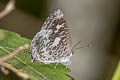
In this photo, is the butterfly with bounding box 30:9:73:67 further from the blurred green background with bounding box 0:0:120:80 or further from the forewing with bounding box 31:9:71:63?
the blurred green background with bounding box 0:0:120:80

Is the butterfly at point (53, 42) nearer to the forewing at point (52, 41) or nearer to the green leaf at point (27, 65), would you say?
the forewing at point (52, 41)

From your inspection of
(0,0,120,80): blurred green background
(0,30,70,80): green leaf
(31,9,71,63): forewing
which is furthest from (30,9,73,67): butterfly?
(0,0,120,80): blurred green background

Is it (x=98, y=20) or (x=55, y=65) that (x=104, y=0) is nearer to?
(x=98, y=20)

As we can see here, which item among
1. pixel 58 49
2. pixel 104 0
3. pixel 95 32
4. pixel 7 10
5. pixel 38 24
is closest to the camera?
pixel 7 10

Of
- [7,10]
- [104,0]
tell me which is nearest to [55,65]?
[7,10]

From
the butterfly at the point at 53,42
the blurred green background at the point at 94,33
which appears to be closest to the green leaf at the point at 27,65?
the butterfly at the point at 53,42

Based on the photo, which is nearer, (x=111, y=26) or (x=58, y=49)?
(x=58, y=49)

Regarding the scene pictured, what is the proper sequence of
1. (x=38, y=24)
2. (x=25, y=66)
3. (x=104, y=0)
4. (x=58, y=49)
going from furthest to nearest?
(x=38, y=24)
(x=104, y=0)
(x=58, y=49)
(x=25, y=66)
